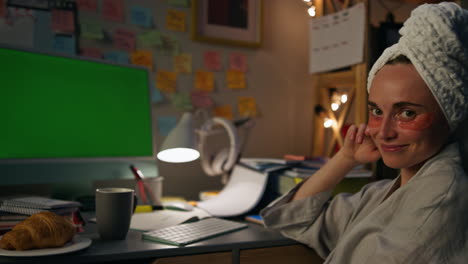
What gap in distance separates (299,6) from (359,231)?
52.9 inches

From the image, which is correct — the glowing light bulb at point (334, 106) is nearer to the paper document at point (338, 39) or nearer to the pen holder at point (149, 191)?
the paper document at point (338, 39)

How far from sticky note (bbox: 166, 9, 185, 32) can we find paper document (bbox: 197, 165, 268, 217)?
1.93ft

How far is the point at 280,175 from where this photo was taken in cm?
136

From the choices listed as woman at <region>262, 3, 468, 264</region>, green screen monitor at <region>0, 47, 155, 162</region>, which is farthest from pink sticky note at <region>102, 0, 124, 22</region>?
woman at <region>262, 3, 468, 264</region>

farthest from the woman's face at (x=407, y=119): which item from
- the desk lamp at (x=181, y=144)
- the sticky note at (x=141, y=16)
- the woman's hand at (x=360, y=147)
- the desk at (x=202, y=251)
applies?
the sticky note at (x=141, y=16)

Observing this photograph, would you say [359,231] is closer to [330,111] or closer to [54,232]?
[54,232]

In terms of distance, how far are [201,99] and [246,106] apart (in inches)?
8.2

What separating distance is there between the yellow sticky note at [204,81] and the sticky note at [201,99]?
2 centimetres

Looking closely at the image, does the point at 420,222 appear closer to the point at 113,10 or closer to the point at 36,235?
the point at 36,235

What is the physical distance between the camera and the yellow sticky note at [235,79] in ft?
5.86

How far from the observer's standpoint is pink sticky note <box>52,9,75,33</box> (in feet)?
4.76

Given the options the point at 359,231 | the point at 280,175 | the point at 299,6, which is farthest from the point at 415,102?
the point at 299,6

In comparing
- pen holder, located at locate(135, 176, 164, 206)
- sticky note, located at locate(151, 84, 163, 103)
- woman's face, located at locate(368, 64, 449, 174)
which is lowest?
pen holder, located at locate(135, 176, 164, 206)

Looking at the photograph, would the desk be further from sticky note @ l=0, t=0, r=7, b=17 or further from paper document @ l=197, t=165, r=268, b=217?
sticky note @ l=0, t=0, r=7, b=17
